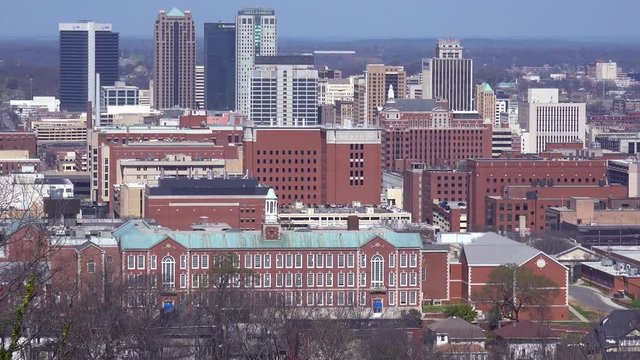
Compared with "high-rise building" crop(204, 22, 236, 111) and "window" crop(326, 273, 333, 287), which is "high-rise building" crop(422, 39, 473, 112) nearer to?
"high-rise building" crop(204, 22, 236, 111)

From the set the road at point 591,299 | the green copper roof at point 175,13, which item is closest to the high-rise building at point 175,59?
the green copper roof at point 175,13

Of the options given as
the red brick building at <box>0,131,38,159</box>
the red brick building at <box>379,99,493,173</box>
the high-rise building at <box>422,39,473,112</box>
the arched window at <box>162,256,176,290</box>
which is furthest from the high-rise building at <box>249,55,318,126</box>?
the arched window at <box>162,256,176,290</box>

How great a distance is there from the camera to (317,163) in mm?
72375

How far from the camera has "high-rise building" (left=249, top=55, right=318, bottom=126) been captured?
371 ft

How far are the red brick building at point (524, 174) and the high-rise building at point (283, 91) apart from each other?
38538 mm

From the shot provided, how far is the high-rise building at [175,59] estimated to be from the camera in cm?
14325

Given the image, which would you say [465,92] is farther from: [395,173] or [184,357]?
[184,357]

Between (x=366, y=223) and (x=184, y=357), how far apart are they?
28.8m

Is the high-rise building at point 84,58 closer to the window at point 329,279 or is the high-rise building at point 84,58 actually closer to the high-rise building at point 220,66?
the high-rise building at point 220,66

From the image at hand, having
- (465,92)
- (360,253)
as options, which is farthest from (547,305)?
(465,92)

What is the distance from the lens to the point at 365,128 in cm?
7138

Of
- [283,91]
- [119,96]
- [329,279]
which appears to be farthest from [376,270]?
[119,96]

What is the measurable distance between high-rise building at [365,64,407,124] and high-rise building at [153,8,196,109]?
26105 millimetres

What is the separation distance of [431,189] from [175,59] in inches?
2801
